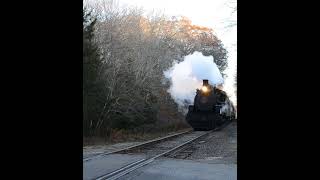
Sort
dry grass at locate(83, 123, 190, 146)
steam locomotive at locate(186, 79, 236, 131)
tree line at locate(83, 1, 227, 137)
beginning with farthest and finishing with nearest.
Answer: steam locomotive at locate(186, 79, 236, 131) → tree line at locate(83, 1, 227, 137) → dry grass at locate(83, 123, 190, 146)

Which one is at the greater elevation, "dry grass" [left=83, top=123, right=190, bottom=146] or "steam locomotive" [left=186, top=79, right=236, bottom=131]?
"steam locomotive" [left=186, top=79, right=236, bottom=131]

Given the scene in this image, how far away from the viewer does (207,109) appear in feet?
94.0

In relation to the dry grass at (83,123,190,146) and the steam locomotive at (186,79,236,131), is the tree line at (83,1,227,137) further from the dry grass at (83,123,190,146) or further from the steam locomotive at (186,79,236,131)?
the steam locomotive at (186,79,236,131)

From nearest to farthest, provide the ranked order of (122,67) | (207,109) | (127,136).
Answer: (127,136), (122,67), (207,109)

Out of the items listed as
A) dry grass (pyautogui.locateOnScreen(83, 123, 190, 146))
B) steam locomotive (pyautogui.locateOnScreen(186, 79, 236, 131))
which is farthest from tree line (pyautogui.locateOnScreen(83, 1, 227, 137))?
steam locomotive (pyautogui.locateOnScreen(186, 79, 236, 131))

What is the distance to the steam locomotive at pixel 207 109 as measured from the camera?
1126 inches

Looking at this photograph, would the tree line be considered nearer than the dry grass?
No

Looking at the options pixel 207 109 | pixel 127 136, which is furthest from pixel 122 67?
pixel 207 109

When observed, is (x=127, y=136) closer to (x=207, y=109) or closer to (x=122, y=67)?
(x=122, y=67)

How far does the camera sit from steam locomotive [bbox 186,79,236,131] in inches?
1126

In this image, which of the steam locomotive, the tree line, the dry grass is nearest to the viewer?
the dry grass
